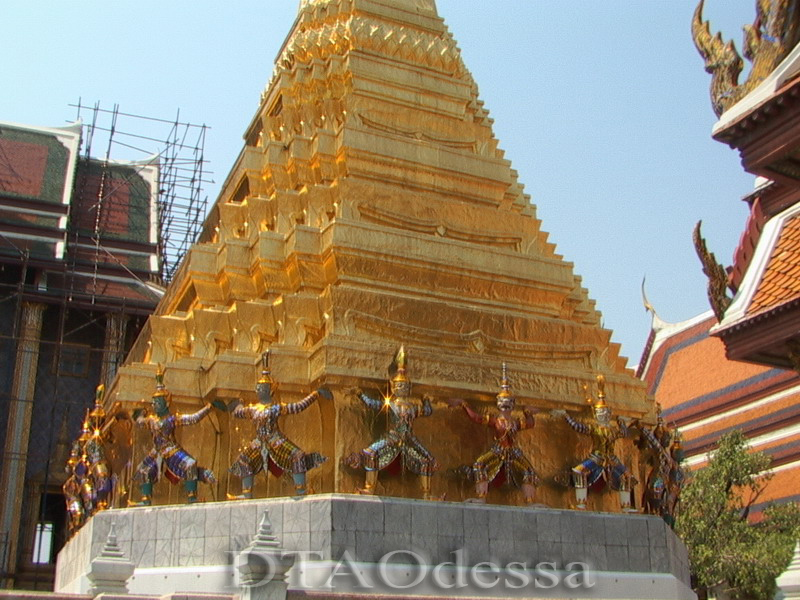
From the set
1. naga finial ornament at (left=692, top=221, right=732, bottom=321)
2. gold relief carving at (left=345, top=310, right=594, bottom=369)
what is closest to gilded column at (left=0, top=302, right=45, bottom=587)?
gold relief carving at (left=345, top=310, right=594, bottom=369)

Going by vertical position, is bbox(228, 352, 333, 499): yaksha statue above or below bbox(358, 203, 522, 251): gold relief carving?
below

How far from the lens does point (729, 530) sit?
72.7 ft

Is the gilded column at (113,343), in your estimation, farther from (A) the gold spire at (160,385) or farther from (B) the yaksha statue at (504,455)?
(B) the yaksha statue at (504,455)

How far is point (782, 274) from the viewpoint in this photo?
12.1 metres

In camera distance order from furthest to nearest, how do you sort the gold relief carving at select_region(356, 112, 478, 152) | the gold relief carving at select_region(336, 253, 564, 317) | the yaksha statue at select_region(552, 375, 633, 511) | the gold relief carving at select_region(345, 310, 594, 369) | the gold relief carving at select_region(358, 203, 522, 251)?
the gold relief carving at select_region(356, 112, 478, 152)
the gold relief carving at select_region(358, 203, 522, 251)
the gold relief carving at select_region(336, 253, 564, 317)
the yaksha statue at select_region(552, 375, 633, 511)
the gold relief carving at select_region(345, 310, 594, 369)

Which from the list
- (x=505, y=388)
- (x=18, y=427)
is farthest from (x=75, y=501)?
(x=18, y=427)

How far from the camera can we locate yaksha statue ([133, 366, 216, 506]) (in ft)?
45.3

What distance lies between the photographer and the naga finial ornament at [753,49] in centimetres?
952

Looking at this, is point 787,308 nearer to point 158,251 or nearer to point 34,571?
point 34,571

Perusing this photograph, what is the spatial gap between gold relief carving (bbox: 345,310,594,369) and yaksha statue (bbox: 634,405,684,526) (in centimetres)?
152

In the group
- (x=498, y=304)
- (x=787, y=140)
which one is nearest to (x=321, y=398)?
(x=498, y=304)

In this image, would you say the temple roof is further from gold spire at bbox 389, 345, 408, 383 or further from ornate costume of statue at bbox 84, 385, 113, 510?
ornate costume of statue at bbox 84, 385, 113, 510

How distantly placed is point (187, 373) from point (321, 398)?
2.31 meters

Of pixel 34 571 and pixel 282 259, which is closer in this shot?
pixel 282 259
